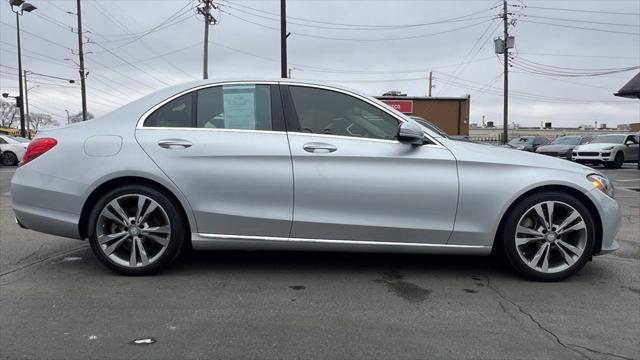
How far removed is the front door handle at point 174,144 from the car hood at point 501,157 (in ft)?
6.95

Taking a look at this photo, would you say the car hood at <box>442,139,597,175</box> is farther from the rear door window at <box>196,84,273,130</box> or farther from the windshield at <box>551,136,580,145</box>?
the windshield at <box>551,136,580,145</box>

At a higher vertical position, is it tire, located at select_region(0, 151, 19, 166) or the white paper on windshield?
the white paper on windshield

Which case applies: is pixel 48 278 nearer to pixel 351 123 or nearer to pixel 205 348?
pixel 205 348

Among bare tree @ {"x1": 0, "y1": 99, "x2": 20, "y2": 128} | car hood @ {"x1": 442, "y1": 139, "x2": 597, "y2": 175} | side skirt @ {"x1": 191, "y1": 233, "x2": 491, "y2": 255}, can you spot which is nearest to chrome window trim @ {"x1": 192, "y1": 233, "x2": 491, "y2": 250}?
side skirt @ {"x1": 191, "y1": 233, "x2": 491, "y2": 255}

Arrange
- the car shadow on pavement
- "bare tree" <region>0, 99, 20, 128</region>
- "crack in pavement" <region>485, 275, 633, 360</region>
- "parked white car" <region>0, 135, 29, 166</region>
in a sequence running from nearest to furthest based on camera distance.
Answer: "crack in pavement" <region>485, 275, 633, 360</region>, the car shadow on pavement, "parked white car" <region>0, 135, 29, 166</region>, "bare tree" <region>0, 99, 20, 128</region>

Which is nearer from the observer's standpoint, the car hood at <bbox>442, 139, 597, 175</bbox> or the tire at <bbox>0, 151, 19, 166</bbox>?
the car hood at <bbox>442, 139, 597, 175</bbox>

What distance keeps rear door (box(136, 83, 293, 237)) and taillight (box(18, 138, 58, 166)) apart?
0.74 meters

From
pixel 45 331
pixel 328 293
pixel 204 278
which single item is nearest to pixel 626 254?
pixel 328 293

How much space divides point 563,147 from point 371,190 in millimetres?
22420

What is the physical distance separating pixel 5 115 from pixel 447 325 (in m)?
105

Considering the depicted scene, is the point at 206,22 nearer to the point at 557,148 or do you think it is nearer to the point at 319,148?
the point at 557,148

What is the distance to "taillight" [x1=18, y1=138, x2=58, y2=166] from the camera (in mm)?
4309

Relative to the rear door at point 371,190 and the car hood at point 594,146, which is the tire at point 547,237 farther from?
the car hood at point 594,146

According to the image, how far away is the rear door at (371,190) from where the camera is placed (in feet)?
13.6
